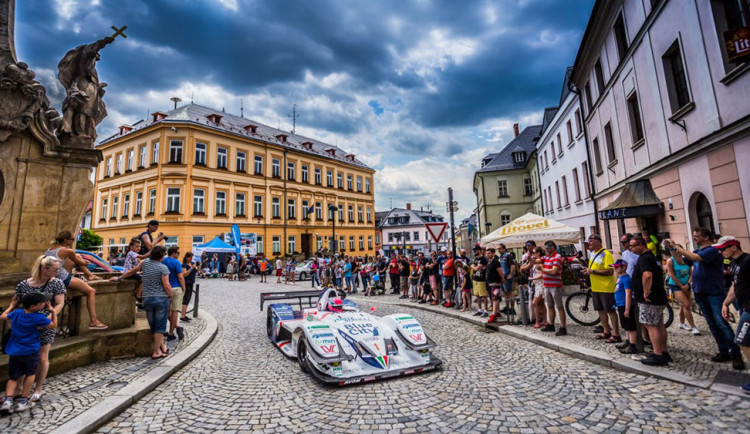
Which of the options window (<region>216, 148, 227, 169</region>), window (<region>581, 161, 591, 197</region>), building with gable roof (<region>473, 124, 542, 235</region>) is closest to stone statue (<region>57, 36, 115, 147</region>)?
window (<region>581, 161, 591, 197</region>)

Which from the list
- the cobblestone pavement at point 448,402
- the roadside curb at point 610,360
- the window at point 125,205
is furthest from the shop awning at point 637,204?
the window at point 125,205

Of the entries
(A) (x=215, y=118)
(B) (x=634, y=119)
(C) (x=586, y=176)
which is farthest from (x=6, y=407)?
(A) (x=215, y=118)

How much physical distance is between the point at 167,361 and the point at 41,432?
7.48 ft

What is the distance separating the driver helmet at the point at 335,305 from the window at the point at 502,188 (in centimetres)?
3457

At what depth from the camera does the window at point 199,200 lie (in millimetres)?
29766

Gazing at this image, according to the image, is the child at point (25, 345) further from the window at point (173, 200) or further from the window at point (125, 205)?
Result: the window at point (125, 205)

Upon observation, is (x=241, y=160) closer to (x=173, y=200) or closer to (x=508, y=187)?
(x=173, y=200)

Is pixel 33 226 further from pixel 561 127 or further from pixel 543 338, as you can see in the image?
pixel 561 127

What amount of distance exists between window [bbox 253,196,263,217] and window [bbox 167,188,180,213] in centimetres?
690

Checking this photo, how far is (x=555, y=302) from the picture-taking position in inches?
274

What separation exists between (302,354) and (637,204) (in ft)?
37.1

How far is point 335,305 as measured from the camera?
641 centimetres

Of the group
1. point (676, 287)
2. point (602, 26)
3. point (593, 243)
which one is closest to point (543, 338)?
point (593, 243)

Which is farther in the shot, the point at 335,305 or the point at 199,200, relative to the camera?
the point at 199,200
